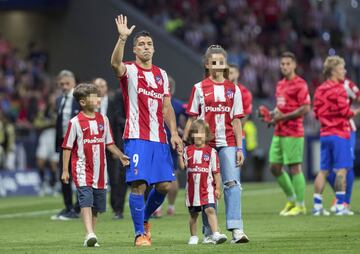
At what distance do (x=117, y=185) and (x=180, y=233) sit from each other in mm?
3380

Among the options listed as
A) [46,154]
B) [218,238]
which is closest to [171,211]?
[218,238]

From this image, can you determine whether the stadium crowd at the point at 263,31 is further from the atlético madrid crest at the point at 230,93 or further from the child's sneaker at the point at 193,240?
the child's sneaker at the point at 193,240

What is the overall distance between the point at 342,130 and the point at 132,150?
5.99 m

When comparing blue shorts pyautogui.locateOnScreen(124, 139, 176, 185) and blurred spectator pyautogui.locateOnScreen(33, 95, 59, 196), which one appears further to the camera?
blurred spectator pyautogui.locateOnScreen(33, 95, 59, 196)

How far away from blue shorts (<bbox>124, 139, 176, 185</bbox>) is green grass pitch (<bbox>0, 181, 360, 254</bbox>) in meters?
0.76

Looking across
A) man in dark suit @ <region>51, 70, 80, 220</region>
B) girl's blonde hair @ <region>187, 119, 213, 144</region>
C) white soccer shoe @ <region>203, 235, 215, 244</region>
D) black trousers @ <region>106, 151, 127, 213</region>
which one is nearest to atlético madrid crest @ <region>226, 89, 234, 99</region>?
girl's blonde hair @ <region>187, 119, 213, 144</region>

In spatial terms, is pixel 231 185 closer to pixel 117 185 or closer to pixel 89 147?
pixel 89 147

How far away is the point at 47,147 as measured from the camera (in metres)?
28.4

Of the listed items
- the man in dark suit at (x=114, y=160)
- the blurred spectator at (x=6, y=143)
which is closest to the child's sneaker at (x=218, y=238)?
the man in dark suit at (x=114, y=160)

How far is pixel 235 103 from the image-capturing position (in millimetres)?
13680

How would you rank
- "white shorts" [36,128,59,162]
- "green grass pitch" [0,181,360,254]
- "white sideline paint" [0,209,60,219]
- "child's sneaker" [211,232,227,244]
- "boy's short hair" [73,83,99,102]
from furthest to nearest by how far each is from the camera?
1. "white shorts" [36,128,59,162]
2. "white sideline paint" [0,209,60,219]
3. "boy's short hair" [73,83,99,102]
4. "child's sneaker" [211,232,227,244]
5. "green grass pitch" [0,181,360,254]

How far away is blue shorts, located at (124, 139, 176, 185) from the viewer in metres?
13.2

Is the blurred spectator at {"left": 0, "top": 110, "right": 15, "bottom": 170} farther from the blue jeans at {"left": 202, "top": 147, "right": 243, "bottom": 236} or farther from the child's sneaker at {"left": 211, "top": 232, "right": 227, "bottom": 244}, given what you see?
the child's sneaker at {"left": 211, "top": 232, "right": 227, "bottom": 244}

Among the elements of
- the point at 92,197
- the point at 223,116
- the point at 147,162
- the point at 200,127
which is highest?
the point at 223,116
